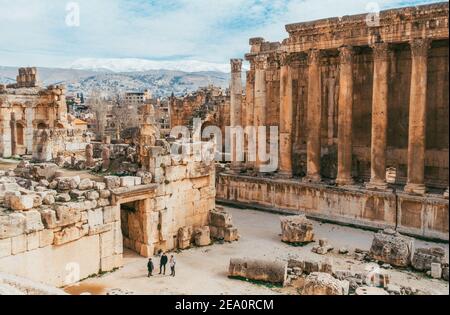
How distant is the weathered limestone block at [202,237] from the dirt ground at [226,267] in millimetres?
293

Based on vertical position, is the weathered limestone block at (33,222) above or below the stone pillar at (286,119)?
below

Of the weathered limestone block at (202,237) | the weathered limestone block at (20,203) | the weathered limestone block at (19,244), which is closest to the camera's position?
the weathered limestone block at (19,244)

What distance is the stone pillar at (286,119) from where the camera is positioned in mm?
22156

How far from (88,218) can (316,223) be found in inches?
397

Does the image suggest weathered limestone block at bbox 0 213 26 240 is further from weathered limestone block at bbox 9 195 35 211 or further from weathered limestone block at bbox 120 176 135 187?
weathered limestone block at bbox 120 176 135 187

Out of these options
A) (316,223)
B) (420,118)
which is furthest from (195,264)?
(420,118)

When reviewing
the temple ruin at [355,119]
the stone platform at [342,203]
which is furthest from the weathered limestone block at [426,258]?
the temple ruin at [355,119]

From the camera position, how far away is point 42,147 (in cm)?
2473

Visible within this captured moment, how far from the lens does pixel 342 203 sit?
63.8 feet

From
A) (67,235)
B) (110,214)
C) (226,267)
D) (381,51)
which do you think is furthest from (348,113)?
(67,235)

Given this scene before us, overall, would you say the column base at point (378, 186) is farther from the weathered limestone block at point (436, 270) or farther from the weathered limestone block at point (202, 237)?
the weathered limestone block at point (202, 237)

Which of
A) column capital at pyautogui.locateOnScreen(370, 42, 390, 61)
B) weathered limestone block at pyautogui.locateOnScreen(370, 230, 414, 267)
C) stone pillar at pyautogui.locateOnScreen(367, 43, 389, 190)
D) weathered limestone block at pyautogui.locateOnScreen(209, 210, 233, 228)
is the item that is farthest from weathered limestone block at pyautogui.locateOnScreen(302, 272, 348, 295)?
column capital at pyautogui.locateOnScreen(370, 42, 390, 61)

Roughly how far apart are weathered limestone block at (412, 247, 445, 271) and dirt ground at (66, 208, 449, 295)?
33 centimetres
